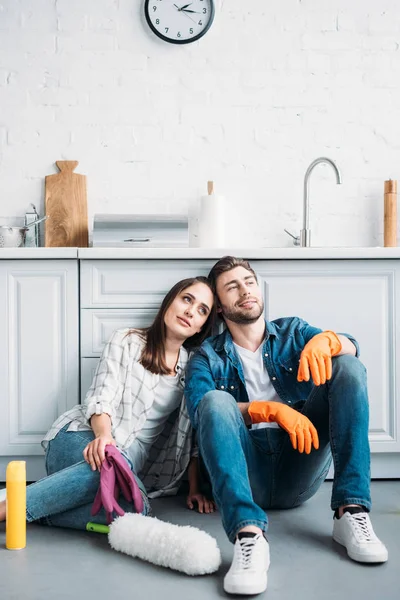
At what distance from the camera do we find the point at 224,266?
233 cm

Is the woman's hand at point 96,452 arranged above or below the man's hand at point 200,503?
above

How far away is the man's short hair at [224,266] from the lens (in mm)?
2320

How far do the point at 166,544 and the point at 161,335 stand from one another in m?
0.82

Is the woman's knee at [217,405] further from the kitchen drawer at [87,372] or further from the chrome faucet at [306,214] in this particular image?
the chrome faucet at [306,214]

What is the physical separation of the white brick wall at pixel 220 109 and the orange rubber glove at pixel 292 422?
1.34 m

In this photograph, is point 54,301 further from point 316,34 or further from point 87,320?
point 316,34

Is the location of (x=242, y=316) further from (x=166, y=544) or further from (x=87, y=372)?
(x=166, y=544)

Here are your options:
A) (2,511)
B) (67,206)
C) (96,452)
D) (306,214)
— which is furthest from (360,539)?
(67,206)

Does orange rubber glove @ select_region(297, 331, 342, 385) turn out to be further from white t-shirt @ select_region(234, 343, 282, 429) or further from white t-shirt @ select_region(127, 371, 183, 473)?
white t-shirt @ select_region(127, 371, 183, 473)

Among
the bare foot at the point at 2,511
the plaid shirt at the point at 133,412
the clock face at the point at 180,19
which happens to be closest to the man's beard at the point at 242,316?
the plaid shirt at the point at 133,412

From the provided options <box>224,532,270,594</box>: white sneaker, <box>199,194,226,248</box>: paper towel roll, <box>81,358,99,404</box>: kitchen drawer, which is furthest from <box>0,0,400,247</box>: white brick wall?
<box>224,532,270,594</box>: white sneaker

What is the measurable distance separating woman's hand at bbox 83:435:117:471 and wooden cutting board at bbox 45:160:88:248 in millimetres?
1300

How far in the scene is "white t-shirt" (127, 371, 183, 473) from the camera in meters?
2.22

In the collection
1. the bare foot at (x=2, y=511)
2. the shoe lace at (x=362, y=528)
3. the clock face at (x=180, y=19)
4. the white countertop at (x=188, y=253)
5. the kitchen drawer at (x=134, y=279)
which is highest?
the clock face at (x=180, y=19)
